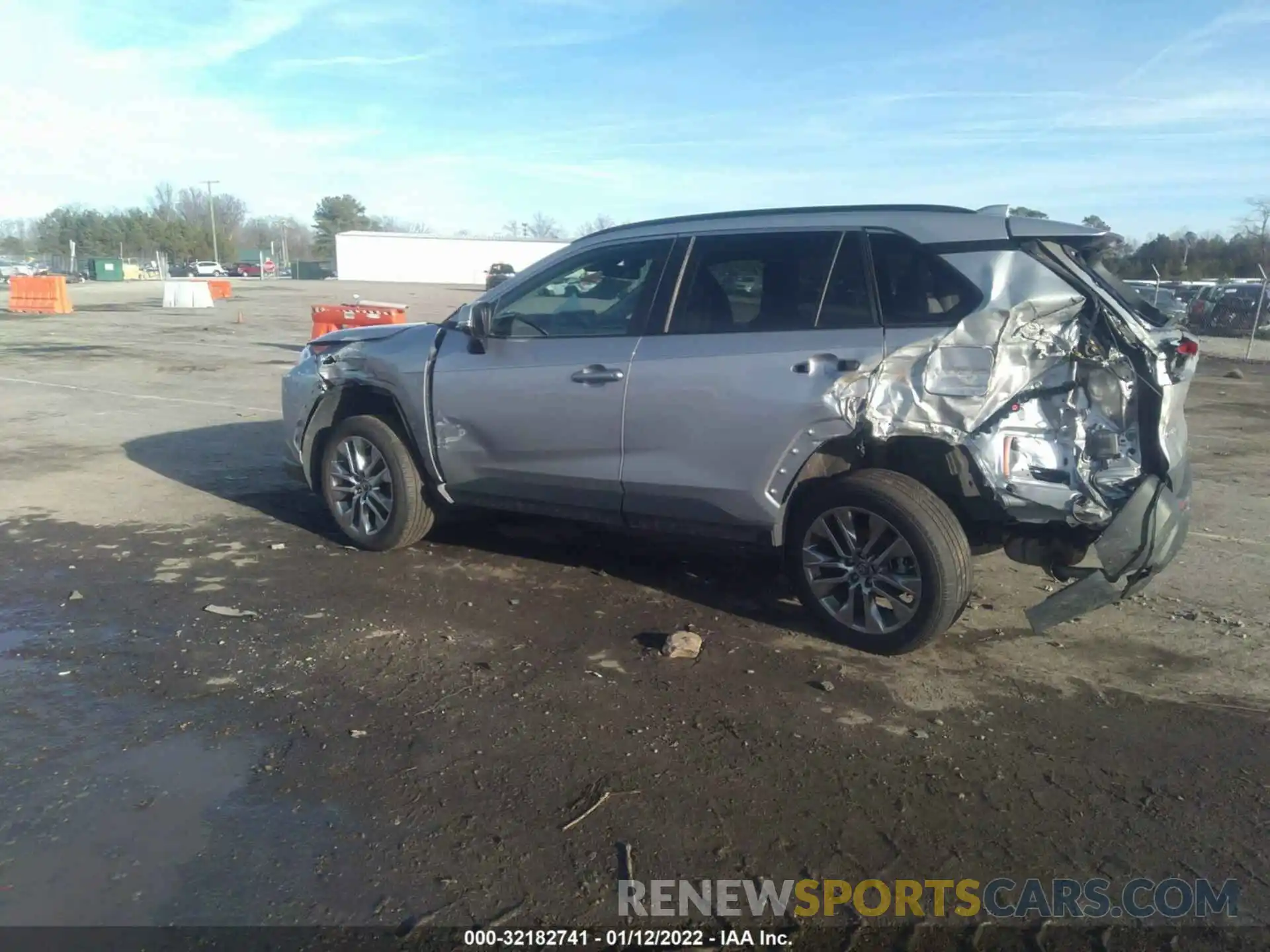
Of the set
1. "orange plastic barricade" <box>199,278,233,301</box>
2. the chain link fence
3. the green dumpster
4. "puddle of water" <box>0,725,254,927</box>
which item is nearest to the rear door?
"puddle of water" <box>0,725,254,927</box>

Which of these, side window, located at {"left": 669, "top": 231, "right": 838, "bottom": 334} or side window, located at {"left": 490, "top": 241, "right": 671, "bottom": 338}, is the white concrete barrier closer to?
side window, located at {"left": 490, "top": 241, "right": 671, "bottom": 338}

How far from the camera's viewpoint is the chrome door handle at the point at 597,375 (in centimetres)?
524

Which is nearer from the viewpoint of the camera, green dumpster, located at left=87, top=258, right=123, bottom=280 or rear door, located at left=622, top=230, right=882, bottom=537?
rear door, located at left=622, top=230, right=882, bottom=537

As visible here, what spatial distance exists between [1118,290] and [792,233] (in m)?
1.52

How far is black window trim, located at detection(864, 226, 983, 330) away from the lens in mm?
4523

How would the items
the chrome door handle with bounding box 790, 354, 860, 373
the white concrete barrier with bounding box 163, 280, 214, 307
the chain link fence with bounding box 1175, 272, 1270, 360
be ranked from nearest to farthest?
the chrome door handle with bounding box 790, 354, 860, 373
the chain link fence with bounding box 1175, 272, 1270, 360
the white concrete barrier with bounding box 163, 280, 214, 307

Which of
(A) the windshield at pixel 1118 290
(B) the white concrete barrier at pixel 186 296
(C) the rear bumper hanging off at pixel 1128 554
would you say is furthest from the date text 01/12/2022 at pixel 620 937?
(B) the white concrete barrier at pixel 186 296

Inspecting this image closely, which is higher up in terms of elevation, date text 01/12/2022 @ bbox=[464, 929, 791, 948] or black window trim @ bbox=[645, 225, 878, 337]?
black window trim @ bbox=[645, 225, 878, 337]

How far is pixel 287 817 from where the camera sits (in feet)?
11.1

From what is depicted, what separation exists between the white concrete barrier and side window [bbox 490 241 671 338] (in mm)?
34395

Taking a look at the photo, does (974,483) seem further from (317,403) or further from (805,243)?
(317,403)

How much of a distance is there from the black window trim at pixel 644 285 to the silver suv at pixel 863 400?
1 cm

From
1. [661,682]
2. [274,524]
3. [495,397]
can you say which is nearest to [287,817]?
[661,682]

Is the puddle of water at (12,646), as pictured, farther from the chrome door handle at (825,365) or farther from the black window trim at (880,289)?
the black window trim at (880,289)
